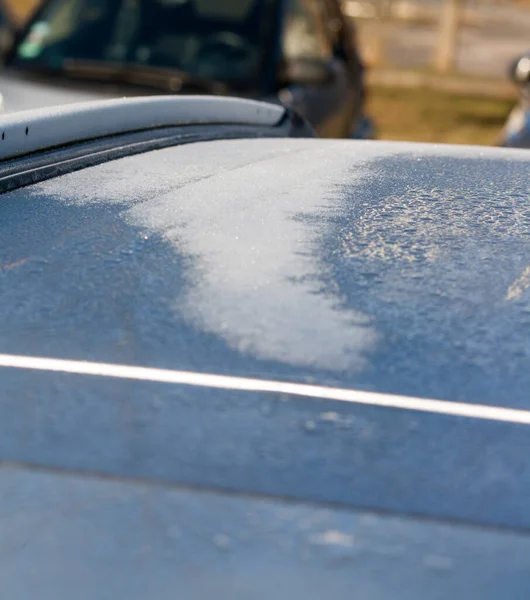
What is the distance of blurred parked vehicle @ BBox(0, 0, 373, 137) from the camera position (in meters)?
5.63

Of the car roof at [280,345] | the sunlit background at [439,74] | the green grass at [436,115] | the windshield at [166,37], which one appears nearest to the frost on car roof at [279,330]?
the car roof at [280,345]

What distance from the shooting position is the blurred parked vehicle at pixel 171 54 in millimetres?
5629

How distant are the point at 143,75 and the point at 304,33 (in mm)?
1304

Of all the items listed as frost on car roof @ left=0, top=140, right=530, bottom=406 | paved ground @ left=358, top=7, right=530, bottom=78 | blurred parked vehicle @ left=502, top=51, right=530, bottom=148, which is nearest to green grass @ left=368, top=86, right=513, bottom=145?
blurred parked vehicle @ left=502, top=51, right=530, bottom=148

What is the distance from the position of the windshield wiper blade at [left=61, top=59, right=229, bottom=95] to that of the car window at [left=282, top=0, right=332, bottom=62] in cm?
55

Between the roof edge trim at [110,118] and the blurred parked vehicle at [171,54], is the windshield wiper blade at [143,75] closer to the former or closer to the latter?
the blurred parked vehicle at [171,54]

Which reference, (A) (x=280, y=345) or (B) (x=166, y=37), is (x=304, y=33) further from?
(A) (x=280, y=345)

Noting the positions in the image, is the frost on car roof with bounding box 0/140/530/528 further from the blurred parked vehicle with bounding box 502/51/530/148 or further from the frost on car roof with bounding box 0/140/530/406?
the blurred parked vehicle with bounding box 502/51/530/148

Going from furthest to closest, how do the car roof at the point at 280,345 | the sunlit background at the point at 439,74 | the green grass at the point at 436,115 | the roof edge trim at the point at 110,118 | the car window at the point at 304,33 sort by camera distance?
1. the sunlit background at the point at 439,74
2. the green grass at the point at 436,115
3. the car window at the point at 304,33
4. the roof edge trim at the point at 110,118
5. the car roof at the point at 280,345

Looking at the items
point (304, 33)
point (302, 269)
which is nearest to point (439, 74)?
point (304, 33)

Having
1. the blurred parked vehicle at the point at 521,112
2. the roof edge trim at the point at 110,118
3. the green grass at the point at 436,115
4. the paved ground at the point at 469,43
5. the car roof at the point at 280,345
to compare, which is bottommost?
the green grass at the point at 436,115

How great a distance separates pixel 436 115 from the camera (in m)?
12.2

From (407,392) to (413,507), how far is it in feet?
0.51

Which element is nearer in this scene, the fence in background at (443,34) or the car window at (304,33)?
the car window at (304,33)
